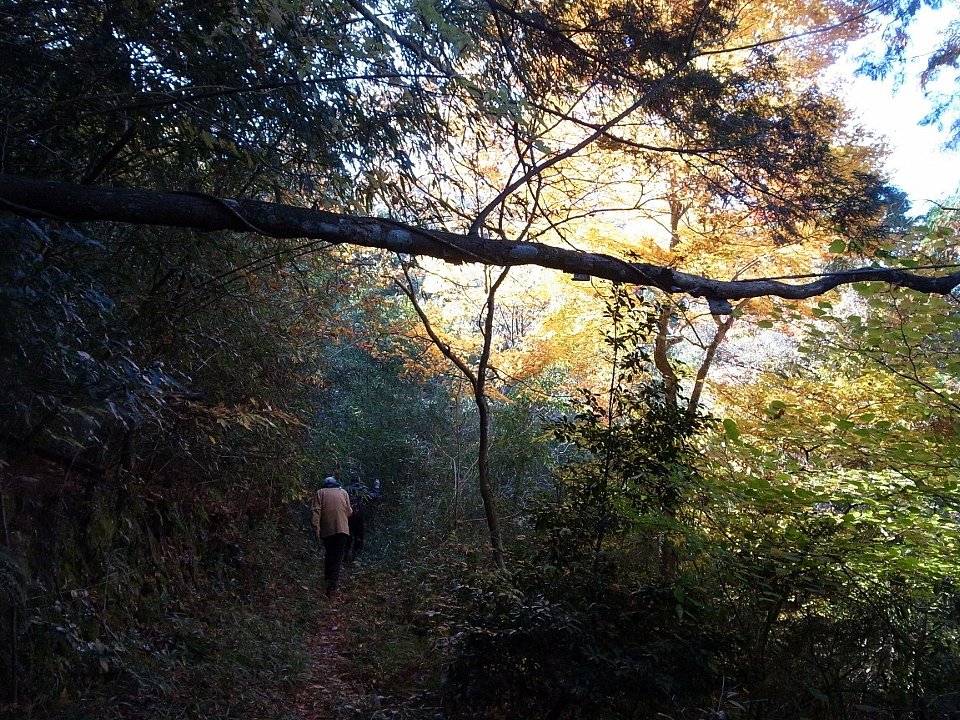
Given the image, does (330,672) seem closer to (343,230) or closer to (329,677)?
(329,677)

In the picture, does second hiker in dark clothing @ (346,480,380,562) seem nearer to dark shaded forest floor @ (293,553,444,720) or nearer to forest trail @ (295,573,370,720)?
dark shaded forest floor @ (293,553,444,720)

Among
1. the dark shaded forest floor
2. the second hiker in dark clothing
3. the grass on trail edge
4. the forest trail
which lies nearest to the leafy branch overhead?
the grass on trail edge

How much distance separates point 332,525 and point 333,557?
0.54 metres

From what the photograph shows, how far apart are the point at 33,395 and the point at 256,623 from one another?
382 cm

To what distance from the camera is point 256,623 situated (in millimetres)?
6957

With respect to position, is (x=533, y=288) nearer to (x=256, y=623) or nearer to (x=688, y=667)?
(x=256, y=623)

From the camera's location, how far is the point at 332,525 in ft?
30.8

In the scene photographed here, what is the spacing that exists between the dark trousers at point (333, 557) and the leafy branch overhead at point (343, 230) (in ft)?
21.8

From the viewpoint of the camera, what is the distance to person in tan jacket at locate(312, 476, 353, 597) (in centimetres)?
941

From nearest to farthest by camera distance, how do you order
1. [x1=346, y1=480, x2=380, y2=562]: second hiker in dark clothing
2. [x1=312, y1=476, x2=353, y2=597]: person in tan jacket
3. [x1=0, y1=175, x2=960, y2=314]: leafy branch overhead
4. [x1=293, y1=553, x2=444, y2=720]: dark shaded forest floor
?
[x1=0, y1=175, x2=960, y2=314]: leafy branch overhead, [x1=293, y1=553, x2=444, y2=720]: dark shaded forest floor, [x1=312, y1=476, x2=353, y2=597]: person in tan jacket, [x1=346, y1=480, x2=380, y2=562]: second hiker in dark clothing

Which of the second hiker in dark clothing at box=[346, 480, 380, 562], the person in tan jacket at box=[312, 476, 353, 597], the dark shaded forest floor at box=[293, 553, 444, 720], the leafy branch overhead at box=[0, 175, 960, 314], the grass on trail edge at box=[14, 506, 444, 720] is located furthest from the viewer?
the second hiker in dark clothing at box=[346, 480, 380, 562]

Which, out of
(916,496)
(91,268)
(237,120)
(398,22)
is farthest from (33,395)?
(916,496)

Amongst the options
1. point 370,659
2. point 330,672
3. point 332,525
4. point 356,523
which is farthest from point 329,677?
point 356,523

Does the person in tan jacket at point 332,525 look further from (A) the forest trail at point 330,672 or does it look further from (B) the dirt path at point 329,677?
(B) the dirt path at point 329,677
